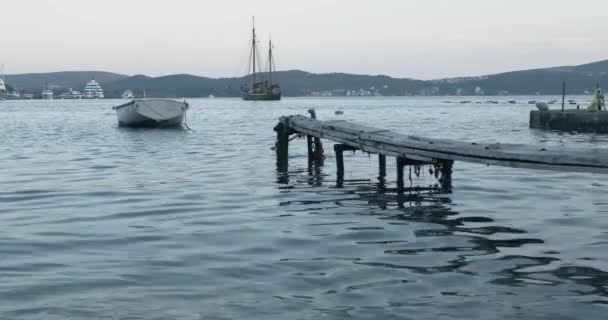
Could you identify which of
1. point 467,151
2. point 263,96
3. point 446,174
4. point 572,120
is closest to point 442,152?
point 467,151

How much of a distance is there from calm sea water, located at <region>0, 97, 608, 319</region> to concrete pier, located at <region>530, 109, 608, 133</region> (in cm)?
2306

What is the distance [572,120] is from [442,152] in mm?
31112

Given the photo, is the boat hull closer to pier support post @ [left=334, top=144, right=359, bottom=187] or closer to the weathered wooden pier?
the weathered wooden pier

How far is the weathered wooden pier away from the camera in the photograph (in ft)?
34.8

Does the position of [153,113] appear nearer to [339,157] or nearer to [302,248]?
[339,157]

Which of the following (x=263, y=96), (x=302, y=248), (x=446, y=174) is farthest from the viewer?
(x=263, y=96)

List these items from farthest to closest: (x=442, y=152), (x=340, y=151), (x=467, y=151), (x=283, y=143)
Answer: (x=283, y=143)
(x=340, y=151)
(x=442, y=152)
(x=467, y=151)

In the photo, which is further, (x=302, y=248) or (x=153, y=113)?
(x=153, y=113)

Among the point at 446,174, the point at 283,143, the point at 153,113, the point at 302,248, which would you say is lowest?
the point at 302,248

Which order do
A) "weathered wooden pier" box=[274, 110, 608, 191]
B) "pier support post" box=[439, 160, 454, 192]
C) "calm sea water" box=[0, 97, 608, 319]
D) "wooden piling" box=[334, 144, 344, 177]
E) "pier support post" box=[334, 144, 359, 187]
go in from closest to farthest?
1. "calm sea water" box=[0, 97, 608, 319]
2. "weathered wooden pier" box=[274, 110, 608, 191]
3. "pier support post" box=[439, 160, 454, 192]
4. "pier support post" box=[334, 144, 359, 187]
5. "wooden piling" box=[334, 144, 344, 177]

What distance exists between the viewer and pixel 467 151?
12.6m

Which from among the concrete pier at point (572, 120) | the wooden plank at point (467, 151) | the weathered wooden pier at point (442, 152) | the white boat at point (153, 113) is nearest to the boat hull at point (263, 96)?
the white boat at point (153, 113)

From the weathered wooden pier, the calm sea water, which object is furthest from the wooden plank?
the calm sea water

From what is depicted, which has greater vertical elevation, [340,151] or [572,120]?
[340,151]
